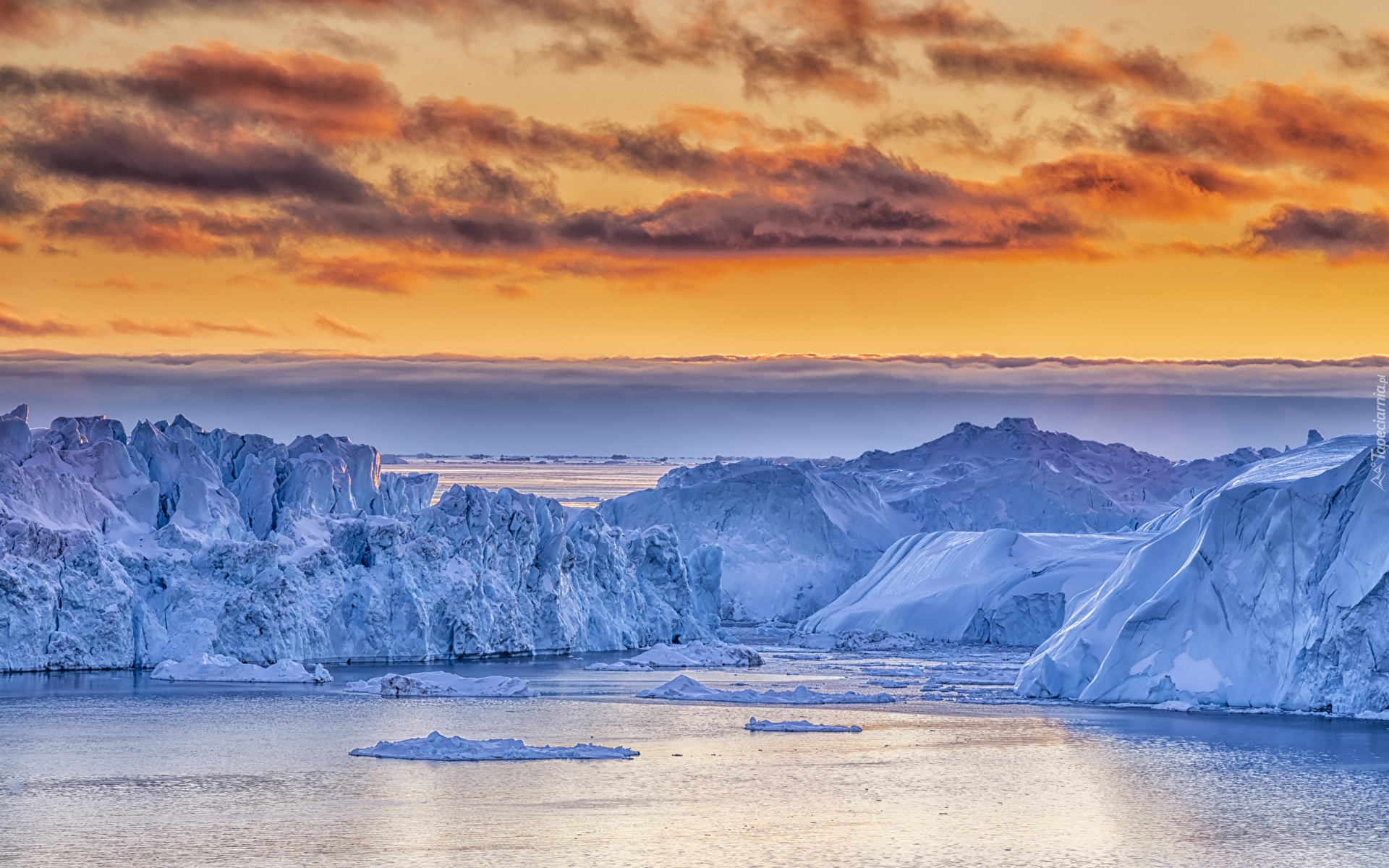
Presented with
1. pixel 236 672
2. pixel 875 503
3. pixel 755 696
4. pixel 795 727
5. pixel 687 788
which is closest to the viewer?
pixel 687 788

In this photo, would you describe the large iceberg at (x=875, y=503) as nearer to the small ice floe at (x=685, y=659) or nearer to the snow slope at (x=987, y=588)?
the snow slope at (x=987, y=588)

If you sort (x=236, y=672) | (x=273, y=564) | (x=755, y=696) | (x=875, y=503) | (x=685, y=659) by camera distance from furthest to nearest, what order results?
(x=875, y=503)
(x=685, y=659)
(x=273, y=564)
(x=236, y=672)
(x=755, y=696)

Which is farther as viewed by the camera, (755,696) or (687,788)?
(755,696)

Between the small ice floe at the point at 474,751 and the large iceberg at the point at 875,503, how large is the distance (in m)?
40.9

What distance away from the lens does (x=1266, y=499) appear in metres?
40.4

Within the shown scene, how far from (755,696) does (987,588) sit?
72.1 feet

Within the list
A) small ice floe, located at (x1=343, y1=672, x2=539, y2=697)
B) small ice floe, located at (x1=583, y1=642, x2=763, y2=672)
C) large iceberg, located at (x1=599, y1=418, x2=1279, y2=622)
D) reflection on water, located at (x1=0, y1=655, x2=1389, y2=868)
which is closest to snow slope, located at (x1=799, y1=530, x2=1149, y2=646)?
large iceberg, located at (x1=599, y1=418, x2=1279, y2=622)

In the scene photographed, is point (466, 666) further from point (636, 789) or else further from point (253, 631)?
point (636, 789)

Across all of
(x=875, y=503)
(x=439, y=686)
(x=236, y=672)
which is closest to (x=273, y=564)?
(x=236, y=672)

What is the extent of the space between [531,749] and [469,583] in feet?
77.1

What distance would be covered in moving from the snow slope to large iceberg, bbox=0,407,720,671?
25.5 ft

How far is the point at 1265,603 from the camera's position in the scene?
Result: 39.2 meters

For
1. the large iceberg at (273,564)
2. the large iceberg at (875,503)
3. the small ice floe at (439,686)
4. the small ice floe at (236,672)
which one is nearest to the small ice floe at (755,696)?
the small ice floe at (439,686)

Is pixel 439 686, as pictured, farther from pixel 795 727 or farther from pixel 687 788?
pixel 687 788
